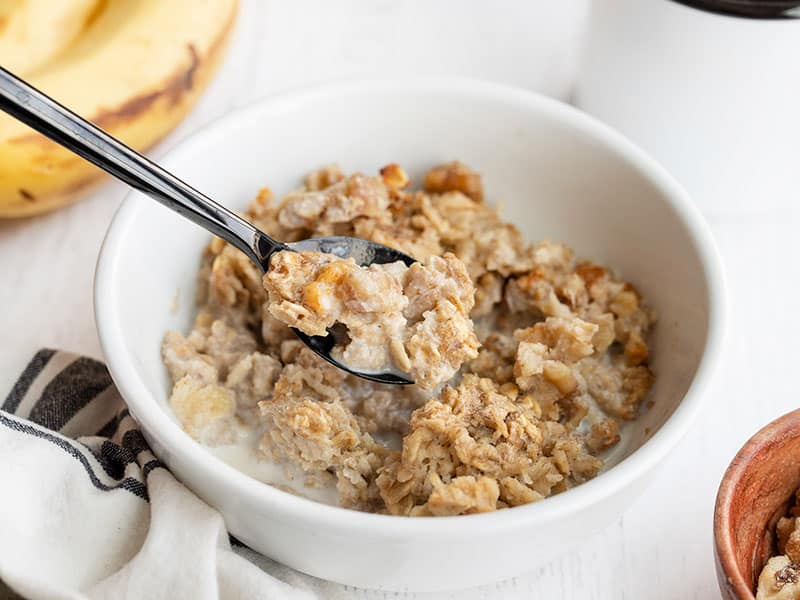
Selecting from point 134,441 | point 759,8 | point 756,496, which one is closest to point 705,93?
point 759,8

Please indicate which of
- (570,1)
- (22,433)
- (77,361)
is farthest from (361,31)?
(22,433)

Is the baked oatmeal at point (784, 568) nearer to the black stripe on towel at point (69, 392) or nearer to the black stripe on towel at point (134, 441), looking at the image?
the black stripe on towel at point (134, 441)

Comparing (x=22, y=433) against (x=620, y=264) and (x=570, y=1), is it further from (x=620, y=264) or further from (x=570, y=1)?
(x=570, y=1)

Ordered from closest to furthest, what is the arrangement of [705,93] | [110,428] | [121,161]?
[121,161] → [110,428] → [705,93]

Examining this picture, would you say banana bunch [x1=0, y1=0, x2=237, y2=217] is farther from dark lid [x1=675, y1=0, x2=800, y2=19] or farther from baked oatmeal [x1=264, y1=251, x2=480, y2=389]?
dark lid [x1=675, y1=0, x2=800, y2=19]

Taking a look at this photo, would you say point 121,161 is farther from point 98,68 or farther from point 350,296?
point 98,68

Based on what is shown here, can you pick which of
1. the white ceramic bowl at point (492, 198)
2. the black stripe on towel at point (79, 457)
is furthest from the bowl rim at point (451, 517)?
the black stripe on towel at point (79, 457)

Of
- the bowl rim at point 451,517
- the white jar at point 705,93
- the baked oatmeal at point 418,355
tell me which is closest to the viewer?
the bowl rim at point 451,517
